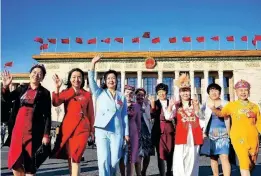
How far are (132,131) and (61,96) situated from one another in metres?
1.34

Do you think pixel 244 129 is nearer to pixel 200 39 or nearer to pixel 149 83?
pixel 200 39

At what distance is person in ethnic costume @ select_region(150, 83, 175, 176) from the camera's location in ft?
17.2

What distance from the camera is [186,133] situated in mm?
4383

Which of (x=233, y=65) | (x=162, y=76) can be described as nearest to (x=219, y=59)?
(x=233, y=65)

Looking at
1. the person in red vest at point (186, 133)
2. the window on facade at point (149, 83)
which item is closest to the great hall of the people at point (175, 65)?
the window on facade at point (149, 83)

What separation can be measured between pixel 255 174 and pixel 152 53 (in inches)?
1096

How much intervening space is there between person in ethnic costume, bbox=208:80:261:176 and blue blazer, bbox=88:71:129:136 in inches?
62.7

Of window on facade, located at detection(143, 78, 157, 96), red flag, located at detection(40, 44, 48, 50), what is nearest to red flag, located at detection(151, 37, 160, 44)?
window on facade, located at detection(143, 78, 157, 96)

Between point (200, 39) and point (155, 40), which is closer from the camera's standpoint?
point (200, 39)

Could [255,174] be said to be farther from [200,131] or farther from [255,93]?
[255,93]

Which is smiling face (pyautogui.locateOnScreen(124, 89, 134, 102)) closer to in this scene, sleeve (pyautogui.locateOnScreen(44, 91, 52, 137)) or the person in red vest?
the person in red vest

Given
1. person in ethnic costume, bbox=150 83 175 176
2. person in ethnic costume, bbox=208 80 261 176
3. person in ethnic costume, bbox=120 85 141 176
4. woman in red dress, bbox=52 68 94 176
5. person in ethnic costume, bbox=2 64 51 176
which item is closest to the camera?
person in ethnic costume, bbox=2 64 51 176

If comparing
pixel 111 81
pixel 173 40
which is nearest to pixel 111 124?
pixel 111 81

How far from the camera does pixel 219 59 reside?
110 ft
